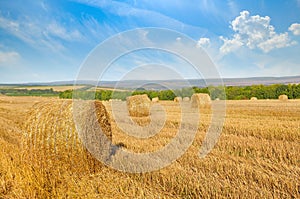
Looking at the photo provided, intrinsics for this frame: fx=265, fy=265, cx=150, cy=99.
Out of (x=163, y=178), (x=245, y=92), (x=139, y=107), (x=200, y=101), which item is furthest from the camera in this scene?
(x=245, y=92)

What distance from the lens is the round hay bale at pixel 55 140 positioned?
15.6 ft

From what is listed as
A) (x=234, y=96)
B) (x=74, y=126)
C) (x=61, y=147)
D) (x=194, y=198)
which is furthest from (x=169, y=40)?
(x=234, y=96)

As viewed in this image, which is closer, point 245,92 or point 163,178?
point 163,178

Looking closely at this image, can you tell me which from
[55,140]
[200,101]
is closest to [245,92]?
[200,101]

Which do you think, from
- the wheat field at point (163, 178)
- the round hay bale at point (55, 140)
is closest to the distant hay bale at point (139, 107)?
the wheat field at point (163, 178)

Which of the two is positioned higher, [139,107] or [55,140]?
[55,140]

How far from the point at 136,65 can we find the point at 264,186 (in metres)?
4.85

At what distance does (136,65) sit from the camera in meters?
7.79

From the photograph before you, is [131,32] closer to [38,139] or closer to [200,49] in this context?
[200,49]

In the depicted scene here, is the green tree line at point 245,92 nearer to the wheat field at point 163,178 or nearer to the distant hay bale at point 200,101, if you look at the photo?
the distant hay bale at point 200,101

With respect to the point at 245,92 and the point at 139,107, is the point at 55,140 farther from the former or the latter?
the point at 245,92

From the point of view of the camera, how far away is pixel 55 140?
4.88 meters

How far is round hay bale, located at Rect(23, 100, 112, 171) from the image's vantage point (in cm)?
475

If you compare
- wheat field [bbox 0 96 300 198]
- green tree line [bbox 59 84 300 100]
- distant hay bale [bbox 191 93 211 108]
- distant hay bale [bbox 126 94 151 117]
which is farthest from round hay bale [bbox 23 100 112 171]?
green tree line [bbox 59 84 300 100]
